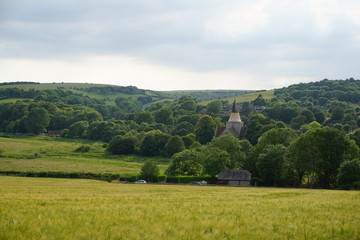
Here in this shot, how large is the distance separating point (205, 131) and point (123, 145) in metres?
31.7

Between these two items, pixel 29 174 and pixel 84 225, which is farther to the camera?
pixel 29 174

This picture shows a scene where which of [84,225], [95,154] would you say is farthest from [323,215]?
[95,154]

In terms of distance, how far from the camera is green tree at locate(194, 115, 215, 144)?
14612 centimetres

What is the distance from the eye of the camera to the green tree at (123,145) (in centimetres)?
12544

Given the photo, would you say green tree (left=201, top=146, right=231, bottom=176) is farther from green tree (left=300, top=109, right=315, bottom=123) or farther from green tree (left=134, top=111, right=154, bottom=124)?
green tree (left=300, top=109, right=315, bottom=123)

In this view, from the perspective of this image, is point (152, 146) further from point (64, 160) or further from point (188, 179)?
point (188, 179)

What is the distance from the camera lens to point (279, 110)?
19275cm

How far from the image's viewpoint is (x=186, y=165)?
8394 cm

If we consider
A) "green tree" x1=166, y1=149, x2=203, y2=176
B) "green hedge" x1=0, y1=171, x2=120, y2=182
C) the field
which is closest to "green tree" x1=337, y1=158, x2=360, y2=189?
"green tree" x1=166, y1=149, x2=203, y2=176

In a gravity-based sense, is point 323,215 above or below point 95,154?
above

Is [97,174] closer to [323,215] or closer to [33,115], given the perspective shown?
[323,215]

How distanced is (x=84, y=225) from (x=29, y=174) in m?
63.2

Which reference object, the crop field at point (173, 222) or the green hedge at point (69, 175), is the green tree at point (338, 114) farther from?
the crop field at point (173, 222)

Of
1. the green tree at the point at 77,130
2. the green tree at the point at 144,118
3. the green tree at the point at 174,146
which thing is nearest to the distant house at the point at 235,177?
the green tree at the point at 174,146
